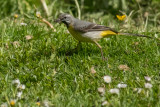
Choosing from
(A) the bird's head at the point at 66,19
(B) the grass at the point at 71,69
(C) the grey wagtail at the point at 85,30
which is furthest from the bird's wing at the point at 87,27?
(B) the grass at the point at 71,69

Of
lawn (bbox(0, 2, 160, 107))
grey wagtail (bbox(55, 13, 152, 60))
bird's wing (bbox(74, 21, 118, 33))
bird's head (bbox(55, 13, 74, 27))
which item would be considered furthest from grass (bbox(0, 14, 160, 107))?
bird's head (bbox(55, 13, 74, 27))

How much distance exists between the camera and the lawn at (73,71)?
4.47 m

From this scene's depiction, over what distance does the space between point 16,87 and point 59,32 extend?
8.24 feet

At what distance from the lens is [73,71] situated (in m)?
5.46

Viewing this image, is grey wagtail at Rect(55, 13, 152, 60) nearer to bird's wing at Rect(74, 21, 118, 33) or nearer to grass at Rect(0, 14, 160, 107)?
bird's wing at Rect(74, 21, 118, 33)

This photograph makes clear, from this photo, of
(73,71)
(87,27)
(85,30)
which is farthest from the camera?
(87,27)

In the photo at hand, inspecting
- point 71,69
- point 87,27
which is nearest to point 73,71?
point 71,69

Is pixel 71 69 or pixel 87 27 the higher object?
pixel 87 27

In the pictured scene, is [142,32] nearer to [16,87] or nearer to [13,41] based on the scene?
[13,41]

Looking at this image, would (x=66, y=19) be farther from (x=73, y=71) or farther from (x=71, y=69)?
(x=73, y=71)

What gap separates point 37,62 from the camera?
578 cm

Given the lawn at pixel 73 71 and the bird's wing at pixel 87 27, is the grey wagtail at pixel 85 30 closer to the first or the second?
the bird's wing at pixel 87 27

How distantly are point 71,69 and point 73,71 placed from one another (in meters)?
0.14

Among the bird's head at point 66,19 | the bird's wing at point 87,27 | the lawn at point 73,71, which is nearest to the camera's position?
the lawn at point 73,71
